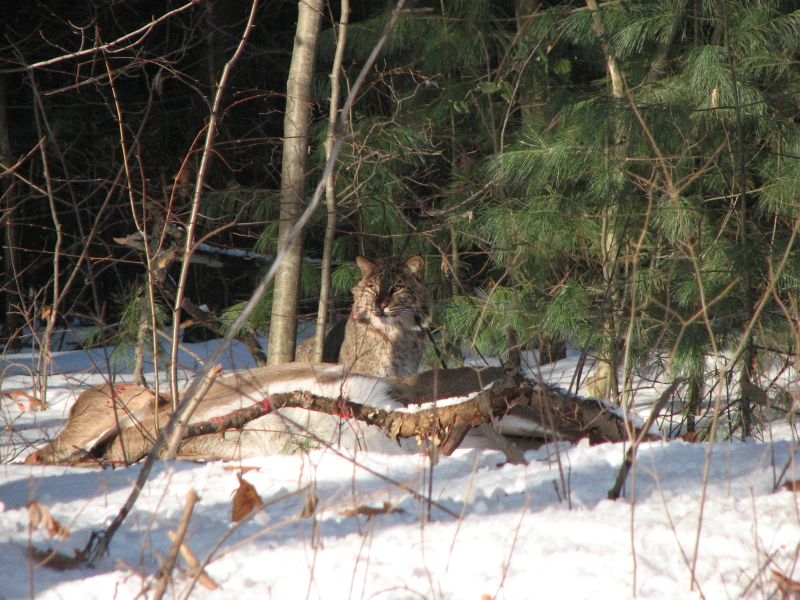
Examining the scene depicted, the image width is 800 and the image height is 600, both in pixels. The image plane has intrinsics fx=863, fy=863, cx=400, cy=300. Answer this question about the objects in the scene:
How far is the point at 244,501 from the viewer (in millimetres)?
2381

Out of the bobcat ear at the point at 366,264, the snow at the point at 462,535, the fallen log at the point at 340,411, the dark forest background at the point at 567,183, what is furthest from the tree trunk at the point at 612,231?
the snow at the point at 462,535

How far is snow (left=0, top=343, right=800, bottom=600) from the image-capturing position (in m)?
1.81

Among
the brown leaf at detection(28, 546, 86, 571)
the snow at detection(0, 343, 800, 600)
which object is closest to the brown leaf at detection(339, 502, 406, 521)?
the snow at detection(0, 343, 800, 600)

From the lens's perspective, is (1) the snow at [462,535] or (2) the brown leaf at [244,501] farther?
(2) the brown leaf at [244,501]

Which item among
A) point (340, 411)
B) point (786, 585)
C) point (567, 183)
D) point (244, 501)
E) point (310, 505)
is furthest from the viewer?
point (567, 183)

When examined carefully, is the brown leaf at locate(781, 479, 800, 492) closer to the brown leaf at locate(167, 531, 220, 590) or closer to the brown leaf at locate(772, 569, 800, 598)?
the brown leaf at locate(772, 569, 800, 598)

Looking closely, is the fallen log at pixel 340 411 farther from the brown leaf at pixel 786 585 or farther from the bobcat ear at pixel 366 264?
the bobcat ear at pixel 366 264

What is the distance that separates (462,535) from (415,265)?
4155 millimetres

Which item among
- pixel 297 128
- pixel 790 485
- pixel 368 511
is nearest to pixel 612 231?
pixel 297 128

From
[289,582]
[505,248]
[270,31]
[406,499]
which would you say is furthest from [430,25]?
[289,582]

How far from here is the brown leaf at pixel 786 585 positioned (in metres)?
1.69

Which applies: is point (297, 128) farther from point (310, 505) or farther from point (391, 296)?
point (310, 505)

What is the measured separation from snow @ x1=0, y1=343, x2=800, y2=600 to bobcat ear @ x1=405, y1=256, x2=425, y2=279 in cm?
334

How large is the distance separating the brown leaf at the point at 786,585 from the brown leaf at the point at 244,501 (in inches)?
50.8
